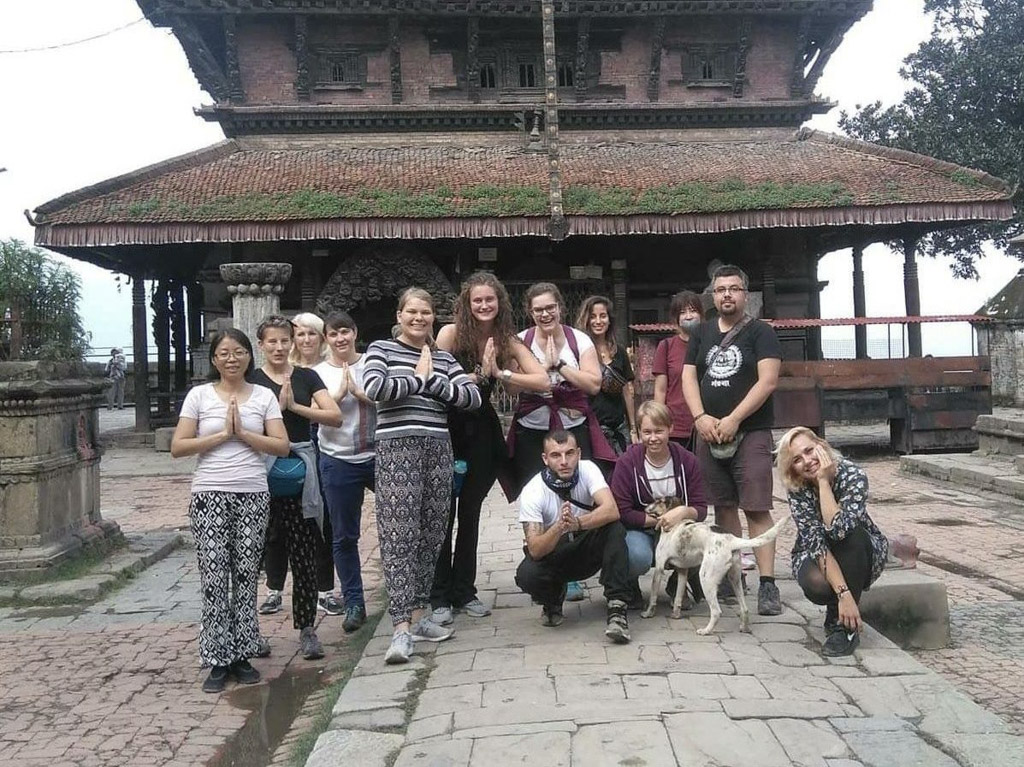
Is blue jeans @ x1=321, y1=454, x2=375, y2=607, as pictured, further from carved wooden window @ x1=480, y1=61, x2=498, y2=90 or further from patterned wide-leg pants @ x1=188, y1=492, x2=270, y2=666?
carved wooden window @ x1=480, y1=61, x2=498, y2=90

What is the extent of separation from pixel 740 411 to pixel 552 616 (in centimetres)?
144

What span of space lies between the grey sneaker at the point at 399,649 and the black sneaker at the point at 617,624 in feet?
3.01

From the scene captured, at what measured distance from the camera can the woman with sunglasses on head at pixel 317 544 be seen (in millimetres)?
4816

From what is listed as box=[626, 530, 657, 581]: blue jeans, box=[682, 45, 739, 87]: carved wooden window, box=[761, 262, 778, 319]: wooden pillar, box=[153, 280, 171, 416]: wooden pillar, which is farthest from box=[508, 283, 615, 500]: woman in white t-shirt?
box=[153, 280, 171, 416]: wooden pillar

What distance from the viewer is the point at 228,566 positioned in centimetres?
425

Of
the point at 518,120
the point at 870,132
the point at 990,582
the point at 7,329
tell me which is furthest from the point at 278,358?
the point at 870,132

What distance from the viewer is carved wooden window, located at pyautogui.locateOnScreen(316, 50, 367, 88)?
17562 millimetres

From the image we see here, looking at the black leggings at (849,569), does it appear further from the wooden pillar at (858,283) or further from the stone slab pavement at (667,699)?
the wooden pillar at (858,283)

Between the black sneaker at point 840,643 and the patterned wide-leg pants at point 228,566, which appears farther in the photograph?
the patterned wide-leg pants at point 228,566

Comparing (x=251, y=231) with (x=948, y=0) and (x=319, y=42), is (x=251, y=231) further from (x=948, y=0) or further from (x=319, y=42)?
(x=948, y=0)

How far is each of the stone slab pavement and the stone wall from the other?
9.81 ft

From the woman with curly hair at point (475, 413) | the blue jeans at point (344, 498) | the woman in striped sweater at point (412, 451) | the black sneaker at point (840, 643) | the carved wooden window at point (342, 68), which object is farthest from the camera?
the carved wooden window at point (342, 68)

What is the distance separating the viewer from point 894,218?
14352 millimetres

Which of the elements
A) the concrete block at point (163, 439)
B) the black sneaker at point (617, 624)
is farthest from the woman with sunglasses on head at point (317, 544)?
the concrete block at point (163, 439)
